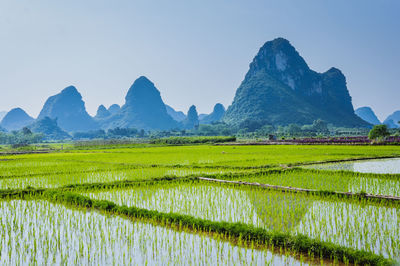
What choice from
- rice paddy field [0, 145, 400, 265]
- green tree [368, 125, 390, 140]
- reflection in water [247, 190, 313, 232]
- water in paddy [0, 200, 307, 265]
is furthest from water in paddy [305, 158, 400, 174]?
green tree [368, 125, 390, 140]

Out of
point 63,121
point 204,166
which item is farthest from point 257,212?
point 63,121

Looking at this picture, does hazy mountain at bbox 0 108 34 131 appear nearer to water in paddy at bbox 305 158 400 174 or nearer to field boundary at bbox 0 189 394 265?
water in paddy at bbox 305 158 400 174

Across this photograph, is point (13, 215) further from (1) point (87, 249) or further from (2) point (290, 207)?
(2) point (290, 207)

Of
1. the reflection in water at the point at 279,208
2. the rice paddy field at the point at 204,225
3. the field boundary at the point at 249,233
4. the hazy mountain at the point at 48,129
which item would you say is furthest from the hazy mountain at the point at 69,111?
the reflection in water at the point at 279,208

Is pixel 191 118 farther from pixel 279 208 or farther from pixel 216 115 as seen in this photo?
pixel 279 208

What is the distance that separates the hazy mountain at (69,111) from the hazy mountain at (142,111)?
1079 cm

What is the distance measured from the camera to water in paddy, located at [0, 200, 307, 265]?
3.84 m

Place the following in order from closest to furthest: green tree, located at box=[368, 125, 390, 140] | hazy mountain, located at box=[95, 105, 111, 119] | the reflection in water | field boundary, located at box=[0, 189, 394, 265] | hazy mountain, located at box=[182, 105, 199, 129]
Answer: field boundary, located at box=[0, 189, 394, 265]
the reflection in water
green tree, located at box=[368, 125, 390, 140]
hazy mountain, located at box=[182, 105, 199, 129]
hazy mountain, located at box=[95, 105, 111, 119]

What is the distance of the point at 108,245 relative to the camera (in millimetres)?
4383

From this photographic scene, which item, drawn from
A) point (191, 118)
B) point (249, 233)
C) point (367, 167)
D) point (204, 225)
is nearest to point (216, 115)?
point (191, 118)

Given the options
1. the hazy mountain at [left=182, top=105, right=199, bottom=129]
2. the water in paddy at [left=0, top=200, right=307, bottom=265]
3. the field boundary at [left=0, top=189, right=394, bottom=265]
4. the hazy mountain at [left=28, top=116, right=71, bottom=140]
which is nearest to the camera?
the field boundary at [left=0, top=189, right=394, bottom=265]

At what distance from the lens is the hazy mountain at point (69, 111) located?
172125 mm

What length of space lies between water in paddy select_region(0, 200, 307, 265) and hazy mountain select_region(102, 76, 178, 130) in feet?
525

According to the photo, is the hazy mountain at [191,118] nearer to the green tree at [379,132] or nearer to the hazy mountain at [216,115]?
the hazy mountain at [216,115]
